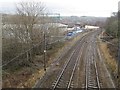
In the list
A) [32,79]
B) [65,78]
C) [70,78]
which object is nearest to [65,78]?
[65,78]

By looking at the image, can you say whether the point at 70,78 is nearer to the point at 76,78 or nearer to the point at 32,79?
the point at 76,78

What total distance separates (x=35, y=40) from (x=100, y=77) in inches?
475

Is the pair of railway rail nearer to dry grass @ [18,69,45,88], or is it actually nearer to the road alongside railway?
the road alongside railway

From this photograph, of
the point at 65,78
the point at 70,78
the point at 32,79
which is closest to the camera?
the point at 32,79

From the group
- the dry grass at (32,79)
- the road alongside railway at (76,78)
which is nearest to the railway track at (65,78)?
the road alongside railway at (76,78)

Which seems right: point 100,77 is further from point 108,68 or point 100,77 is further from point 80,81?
point 108,68

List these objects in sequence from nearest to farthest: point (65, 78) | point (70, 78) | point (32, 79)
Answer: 1. point (32, 79)
2. point (70, 78)
3. point (65, 78)

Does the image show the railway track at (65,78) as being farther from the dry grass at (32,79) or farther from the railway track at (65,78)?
the dry grass at (32,79)

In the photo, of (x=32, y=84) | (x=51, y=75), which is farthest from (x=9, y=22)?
(x=32, y=84)

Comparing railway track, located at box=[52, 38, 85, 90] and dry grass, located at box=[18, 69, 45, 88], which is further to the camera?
dry grass, located at box=[18, 69, 45, 88]

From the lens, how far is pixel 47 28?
37.2 m

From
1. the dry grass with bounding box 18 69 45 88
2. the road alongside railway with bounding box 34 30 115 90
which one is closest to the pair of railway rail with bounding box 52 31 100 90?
the road alongside railway with bounding box 34 30 115 90

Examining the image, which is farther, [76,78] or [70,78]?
[76,78]

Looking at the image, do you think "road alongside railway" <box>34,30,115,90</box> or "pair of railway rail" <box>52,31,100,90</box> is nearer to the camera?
"pair of railway rail" <box>52,31,100,90</box>
